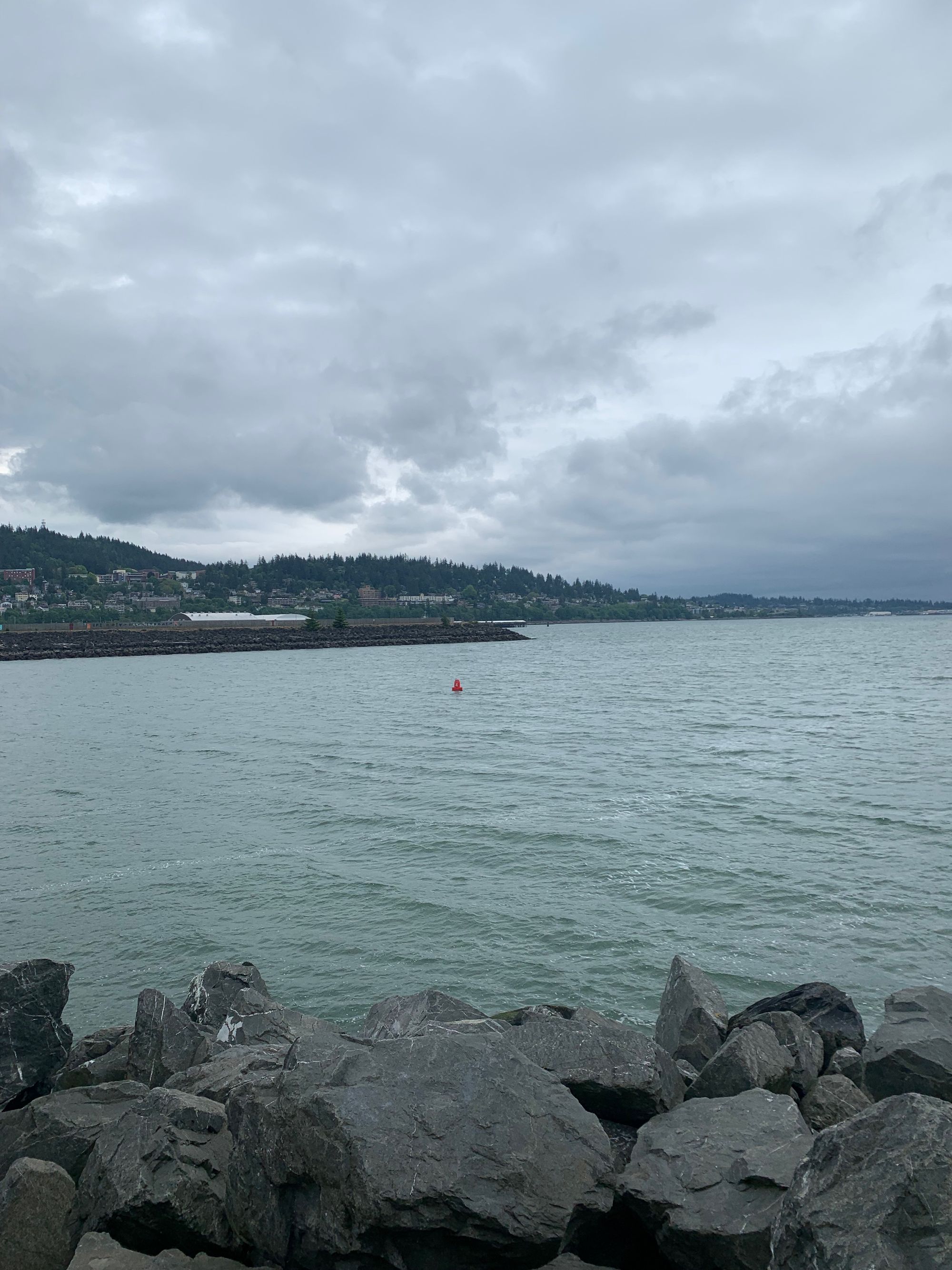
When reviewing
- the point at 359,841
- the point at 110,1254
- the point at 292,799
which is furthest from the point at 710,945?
the point at 292,799

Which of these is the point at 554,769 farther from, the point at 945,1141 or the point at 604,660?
the point at 604,660

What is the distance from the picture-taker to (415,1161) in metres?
4.50

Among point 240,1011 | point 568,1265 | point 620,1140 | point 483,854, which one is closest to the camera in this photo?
point 568,1265

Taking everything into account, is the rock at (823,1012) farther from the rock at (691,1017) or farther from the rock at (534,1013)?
the rock at (534,1013)

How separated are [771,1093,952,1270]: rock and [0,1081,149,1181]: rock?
4.57 m

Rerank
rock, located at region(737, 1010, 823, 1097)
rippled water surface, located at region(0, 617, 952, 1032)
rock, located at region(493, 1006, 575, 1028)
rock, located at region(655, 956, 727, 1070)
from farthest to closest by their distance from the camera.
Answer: rippled water surface, located at region(0, 617, 952, 1032) < rock, located at region(493, 1006, 575, 1028) < rock, located at region(655, 956, 727, 1070) < rock, located at region(737, 1010, 823, 1097)

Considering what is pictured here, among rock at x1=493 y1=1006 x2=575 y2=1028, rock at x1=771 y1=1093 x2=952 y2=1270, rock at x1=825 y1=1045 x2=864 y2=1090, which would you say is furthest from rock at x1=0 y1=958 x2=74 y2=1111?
rock at x1=825 y1=1045 x2=864 y2=1090

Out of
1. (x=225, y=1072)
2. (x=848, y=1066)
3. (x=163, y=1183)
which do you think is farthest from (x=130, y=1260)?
(x=848, y=1066)

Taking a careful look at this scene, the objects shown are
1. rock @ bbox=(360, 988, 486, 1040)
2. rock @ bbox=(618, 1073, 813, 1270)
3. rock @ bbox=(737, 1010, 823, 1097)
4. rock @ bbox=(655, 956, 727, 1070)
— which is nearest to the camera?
rock @ bbox=(618, 1073, 813, 1270)

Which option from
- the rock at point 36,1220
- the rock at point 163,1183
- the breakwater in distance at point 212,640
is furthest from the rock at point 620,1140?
the breakwater in distance at point 212,640

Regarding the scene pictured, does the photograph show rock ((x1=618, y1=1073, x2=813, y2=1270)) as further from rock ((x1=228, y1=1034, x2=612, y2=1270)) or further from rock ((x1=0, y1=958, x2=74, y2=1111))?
rock ((x1=0, y1=958, x2=74, y2=1111))

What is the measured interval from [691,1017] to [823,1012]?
4.04 feet

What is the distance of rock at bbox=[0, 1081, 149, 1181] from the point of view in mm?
6234

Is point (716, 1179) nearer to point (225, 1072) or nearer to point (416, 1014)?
point (416, 1014)
